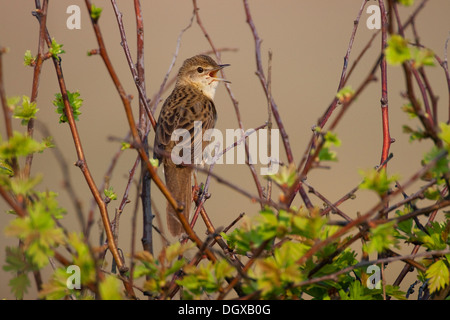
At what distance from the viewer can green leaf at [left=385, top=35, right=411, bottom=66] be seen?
4.37ft

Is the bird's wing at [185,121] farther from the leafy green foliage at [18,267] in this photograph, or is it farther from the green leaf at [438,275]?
the green leaf at [438,275]

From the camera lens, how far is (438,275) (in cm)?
173

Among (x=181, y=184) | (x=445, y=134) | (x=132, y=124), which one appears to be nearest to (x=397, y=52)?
(x=445, y=134)

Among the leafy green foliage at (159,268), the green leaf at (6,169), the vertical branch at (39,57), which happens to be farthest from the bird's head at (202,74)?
the leafy green foliage at (159,268)

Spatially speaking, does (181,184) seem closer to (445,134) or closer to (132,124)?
(132,124)

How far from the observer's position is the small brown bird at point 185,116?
155 inches

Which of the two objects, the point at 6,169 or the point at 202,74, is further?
the point at 202,74

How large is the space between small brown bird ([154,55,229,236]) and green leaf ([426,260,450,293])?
1.82 m

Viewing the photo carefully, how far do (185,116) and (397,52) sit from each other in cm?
328

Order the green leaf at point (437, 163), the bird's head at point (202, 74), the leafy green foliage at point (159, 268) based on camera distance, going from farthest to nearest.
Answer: the bird's head at point (202, 74) < the leafy green foliage at point (159, 268) < the green leaf at point (437, 163)

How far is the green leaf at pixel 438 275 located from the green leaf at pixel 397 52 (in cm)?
72

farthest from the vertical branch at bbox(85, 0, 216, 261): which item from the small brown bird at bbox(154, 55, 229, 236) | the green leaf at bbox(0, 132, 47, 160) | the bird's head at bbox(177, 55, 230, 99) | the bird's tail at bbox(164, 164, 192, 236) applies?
the bird's head at bbox(177, 55, 230, 99)

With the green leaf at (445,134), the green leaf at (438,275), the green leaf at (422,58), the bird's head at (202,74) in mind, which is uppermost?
the bird's head at (202,74)
